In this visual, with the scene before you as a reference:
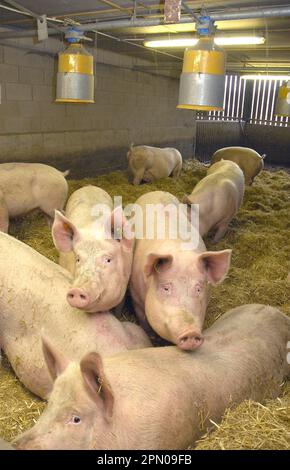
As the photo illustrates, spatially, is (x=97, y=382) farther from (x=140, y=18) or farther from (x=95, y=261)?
(x=140, y=18)

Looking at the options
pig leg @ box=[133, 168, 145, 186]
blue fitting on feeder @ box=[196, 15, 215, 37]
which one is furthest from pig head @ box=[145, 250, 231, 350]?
pig leg @ box=[133, 168, 145, 186]

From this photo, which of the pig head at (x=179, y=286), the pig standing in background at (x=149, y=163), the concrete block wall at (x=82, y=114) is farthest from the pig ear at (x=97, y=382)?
the pig standing in background at (x=149, y=163)

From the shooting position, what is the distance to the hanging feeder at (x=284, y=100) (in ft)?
25.6

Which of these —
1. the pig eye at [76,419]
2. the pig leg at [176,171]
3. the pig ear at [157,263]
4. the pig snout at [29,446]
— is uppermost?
the pig ear at [157,263]

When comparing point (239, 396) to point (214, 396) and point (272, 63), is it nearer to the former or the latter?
point (214, 396)

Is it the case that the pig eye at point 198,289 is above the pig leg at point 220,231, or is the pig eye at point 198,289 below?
above

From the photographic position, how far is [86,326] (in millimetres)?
2961

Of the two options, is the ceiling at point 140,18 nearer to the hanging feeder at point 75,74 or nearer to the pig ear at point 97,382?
the hanging feeder at point 75,74

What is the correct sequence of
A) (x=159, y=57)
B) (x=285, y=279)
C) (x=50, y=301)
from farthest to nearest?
(x=159, y=57) < (x=285, y=279) < (x=50, y=301)

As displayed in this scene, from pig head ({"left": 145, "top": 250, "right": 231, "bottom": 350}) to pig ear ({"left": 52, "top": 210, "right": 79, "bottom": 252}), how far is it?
0.66 meters

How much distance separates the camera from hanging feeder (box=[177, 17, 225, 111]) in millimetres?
3740

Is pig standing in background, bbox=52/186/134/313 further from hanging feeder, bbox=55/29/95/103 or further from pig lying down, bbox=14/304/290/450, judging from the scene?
hanging feeder, bbox=55/29/95/103

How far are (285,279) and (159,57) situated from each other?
7.25 m

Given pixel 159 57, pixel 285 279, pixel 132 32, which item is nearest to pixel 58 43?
pixel 132 32
